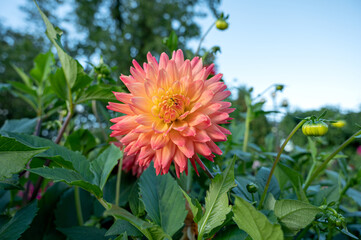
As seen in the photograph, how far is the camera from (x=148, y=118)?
408mm

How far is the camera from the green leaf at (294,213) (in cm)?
32

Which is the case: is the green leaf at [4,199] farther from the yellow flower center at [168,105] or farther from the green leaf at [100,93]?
the yellow flower center at [168,105]

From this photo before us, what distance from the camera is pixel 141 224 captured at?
28cm

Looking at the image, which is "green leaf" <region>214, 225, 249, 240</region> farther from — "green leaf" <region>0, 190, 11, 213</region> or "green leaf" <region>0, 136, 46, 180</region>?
"green leaf" <region>0, 190, 11, 213</region>

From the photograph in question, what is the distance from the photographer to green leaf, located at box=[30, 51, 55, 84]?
839 mm

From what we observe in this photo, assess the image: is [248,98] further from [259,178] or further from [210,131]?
[210,131]

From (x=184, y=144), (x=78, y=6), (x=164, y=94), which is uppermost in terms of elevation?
(x=78, y=6)

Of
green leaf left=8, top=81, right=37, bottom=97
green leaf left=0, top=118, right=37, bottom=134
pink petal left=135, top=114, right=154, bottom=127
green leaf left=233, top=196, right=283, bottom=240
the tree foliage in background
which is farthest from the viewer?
the tree foliage in background

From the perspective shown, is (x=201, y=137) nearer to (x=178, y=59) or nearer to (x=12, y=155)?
(x=178, y=59)

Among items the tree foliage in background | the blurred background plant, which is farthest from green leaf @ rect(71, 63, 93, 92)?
the tree foliage in background

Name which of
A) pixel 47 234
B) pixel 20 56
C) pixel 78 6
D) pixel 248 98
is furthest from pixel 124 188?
pixel 78 6

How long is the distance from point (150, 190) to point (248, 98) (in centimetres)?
63

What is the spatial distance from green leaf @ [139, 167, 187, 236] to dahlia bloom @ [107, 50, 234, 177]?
42 mm

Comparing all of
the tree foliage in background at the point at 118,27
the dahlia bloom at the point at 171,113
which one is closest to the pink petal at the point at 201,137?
the dahlia bloom at the point at 171,113
